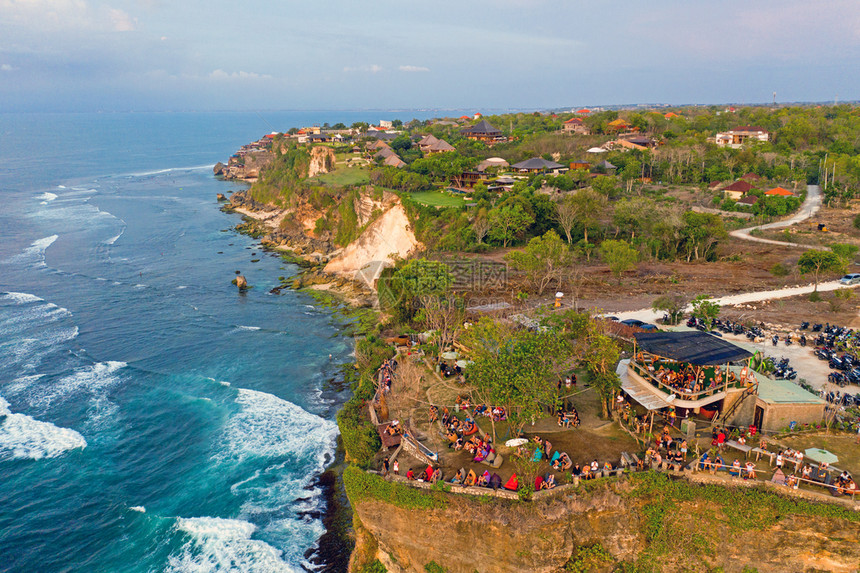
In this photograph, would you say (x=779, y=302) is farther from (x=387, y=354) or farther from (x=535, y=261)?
(x=387, y=354)

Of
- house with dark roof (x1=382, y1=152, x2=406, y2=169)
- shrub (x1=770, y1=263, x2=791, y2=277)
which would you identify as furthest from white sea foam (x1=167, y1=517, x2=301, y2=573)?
house with dark roof (x1=382, y1=152, x2=406, y2=169)

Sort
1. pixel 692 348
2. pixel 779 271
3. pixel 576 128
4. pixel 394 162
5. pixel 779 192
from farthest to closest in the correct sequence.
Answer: pixel 576 128 → pixel 394 162 → pixel 779 192 → pixel 779 271 → pixel 692 348

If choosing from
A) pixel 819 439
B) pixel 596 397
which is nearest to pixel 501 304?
pixel 596 397

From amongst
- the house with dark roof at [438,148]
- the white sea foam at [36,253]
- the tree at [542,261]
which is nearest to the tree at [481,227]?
the tree at [542,261]

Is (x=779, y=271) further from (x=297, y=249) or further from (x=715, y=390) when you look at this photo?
(x=297, y=249)

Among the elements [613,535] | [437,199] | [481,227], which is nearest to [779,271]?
[481,227]

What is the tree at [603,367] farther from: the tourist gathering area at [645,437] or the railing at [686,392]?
the railing at [686,392]
